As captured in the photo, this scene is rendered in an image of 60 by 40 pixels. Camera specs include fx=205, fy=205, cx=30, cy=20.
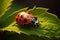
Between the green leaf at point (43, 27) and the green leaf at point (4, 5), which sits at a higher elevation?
the green leaf at point (4, 5)

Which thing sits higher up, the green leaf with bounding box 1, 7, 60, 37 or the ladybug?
the ladybug

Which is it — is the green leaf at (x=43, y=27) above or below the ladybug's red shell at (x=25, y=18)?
below

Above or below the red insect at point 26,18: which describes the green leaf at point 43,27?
below

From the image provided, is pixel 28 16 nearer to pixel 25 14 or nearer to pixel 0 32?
pixel 25 14

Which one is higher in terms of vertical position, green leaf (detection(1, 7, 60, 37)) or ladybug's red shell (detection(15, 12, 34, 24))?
ladybug's red shell (detection(15, 12, 34, 24))
